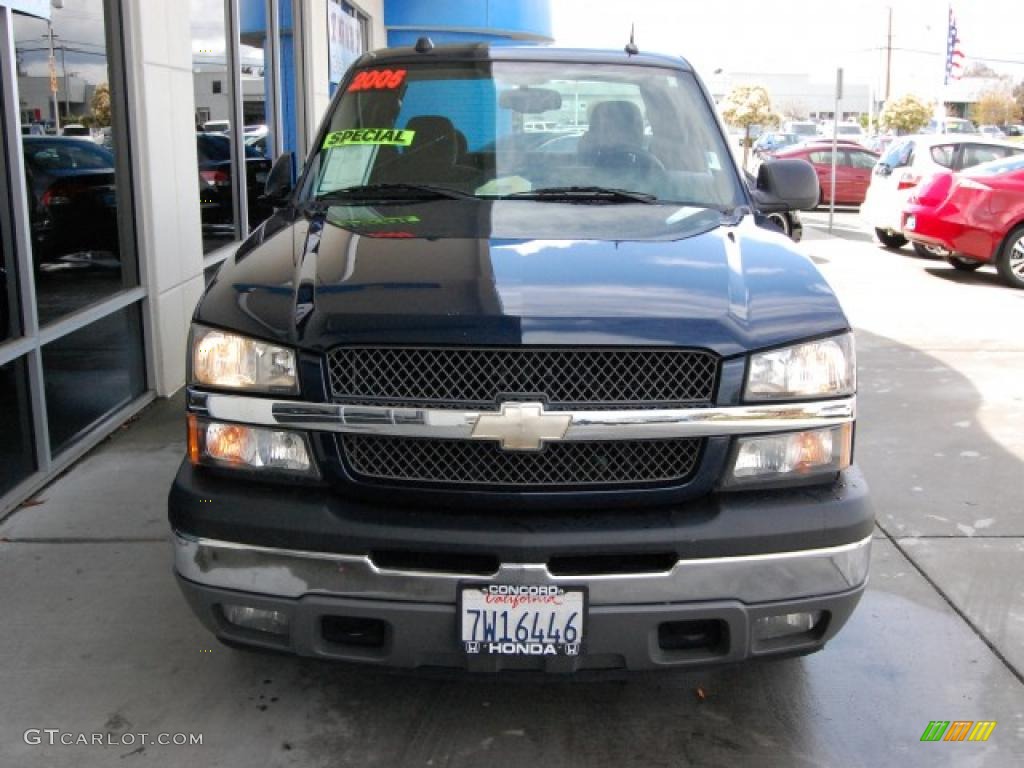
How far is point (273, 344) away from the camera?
2883mm

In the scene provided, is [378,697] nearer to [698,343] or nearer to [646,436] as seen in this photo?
[646,436]

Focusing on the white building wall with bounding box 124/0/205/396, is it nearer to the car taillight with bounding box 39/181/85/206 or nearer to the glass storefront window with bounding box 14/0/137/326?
the glass storefront window with bounding box 14/0/137/326

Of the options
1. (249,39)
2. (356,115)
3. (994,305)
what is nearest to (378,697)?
(356,115)

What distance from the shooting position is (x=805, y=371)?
2.92 m

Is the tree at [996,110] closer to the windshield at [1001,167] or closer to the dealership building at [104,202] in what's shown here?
the windshield at [1001,167]

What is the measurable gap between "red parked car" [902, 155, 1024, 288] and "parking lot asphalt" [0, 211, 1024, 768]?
25.3 feet

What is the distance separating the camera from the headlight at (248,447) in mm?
2883

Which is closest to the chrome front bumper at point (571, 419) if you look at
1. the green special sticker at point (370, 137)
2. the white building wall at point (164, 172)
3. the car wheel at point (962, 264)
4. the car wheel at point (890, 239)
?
the green special sticker at point (370, 137)

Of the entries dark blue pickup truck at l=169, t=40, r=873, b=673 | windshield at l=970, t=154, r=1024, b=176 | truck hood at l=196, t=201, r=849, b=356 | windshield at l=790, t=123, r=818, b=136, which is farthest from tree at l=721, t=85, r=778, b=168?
dark blue pickup truck at l=169, t=40, r=873, b=673

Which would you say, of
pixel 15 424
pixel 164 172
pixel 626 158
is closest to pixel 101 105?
pixel 164 172

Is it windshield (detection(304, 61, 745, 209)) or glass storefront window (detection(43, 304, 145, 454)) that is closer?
windshield (detection(304, 61, 745, 209))

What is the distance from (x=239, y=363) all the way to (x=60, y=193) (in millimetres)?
3341

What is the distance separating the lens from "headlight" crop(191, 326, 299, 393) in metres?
2.88

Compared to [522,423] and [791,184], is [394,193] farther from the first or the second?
[791,184]
